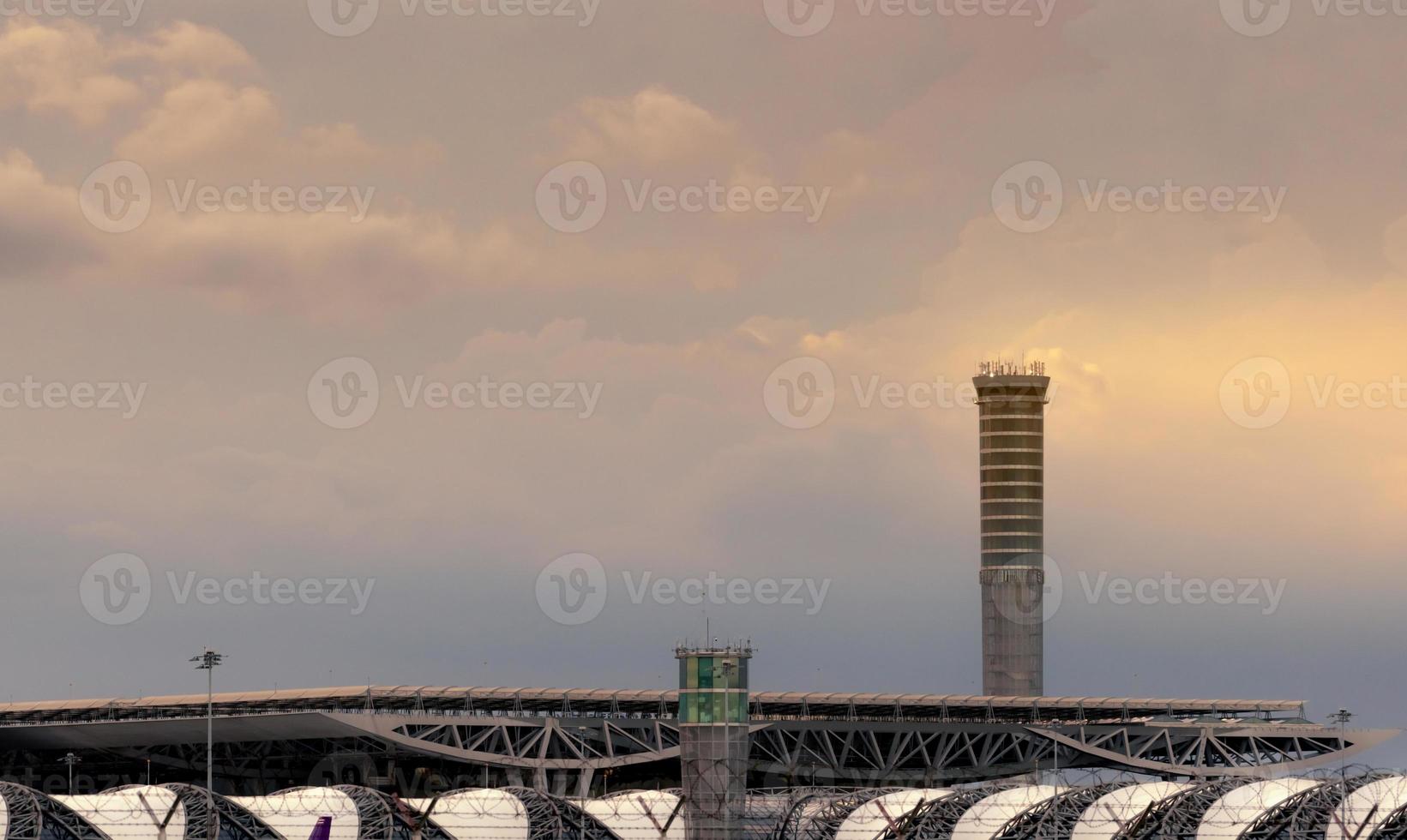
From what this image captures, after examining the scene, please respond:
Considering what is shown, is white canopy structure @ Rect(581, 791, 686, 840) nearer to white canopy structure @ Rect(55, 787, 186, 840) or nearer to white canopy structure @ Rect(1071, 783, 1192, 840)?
white canopy structure @ Rect(1071, 783, 1192, 840)

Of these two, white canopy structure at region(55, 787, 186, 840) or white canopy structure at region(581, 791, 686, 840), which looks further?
white canopy structure at region(581, 791, 686, 840)

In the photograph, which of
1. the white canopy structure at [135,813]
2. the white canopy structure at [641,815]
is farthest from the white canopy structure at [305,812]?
the white canopy structure at [641,815]

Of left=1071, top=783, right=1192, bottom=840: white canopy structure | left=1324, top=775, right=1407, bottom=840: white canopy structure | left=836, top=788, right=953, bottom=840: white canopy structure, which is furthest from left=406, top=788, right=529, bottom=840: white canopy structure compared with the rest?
left=1324, top=775, right=1407, bottom=840: white canopy structure

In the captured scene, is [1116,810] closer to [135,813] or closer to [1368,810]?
[1368,810]

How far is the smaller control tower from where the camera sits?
140 meters

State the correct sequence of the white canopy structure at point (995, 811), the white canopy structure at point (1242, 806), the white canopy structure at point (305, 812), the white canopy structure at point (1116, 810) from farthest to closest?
the white canopy structure at point (995, 811)
the white canopy structure at point (1116, 810)
the white canopy structure at point (305, 812)
the white canopy structure at point (1242, 806)

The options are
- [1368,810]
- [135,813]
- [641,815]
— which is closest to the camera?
[1368,810]

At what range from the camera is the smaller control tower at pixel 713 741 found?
140 metres

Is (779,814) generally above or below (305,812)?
above

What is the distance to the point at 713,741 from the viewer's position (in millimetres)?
141500

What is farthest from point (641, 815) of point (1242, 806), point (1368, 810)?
point (1368, 810)

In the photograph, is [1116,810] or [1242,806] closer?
[1242,806]

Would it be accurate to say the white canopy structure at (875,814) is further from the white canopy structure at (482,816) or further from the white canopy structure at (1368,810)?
the white canopy structure at (1368,810)

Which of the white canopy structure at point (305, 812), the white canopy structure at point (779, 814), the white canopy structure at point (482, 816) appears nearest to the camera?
the white canopy structure at point (779, 814)
